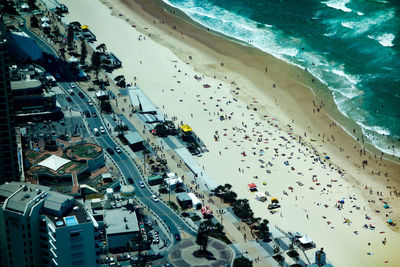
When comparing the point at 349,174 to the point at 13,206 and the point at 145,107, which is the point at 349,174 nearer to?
the point at 145,107

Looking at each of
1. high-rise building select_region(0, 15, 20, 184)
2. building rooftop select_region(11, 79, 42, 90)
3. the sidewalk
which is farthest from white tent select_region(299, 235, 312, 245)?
building rooftop select_region(11, 79, 42, 90)

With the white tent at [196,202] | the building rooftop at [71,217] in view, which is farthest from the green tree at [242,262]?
the building rooftop at [71,217]

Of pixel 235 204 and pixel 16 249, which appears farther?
pixel 235 204

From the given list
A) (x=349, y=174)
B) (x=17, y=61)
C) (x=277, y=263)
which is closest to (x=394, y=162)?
(x=349, y=174)

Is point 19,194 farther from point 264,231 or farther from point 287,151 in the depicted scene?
point 287,151

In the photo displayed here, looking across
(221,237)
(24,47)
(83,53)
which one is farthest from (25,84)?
(221,237)
